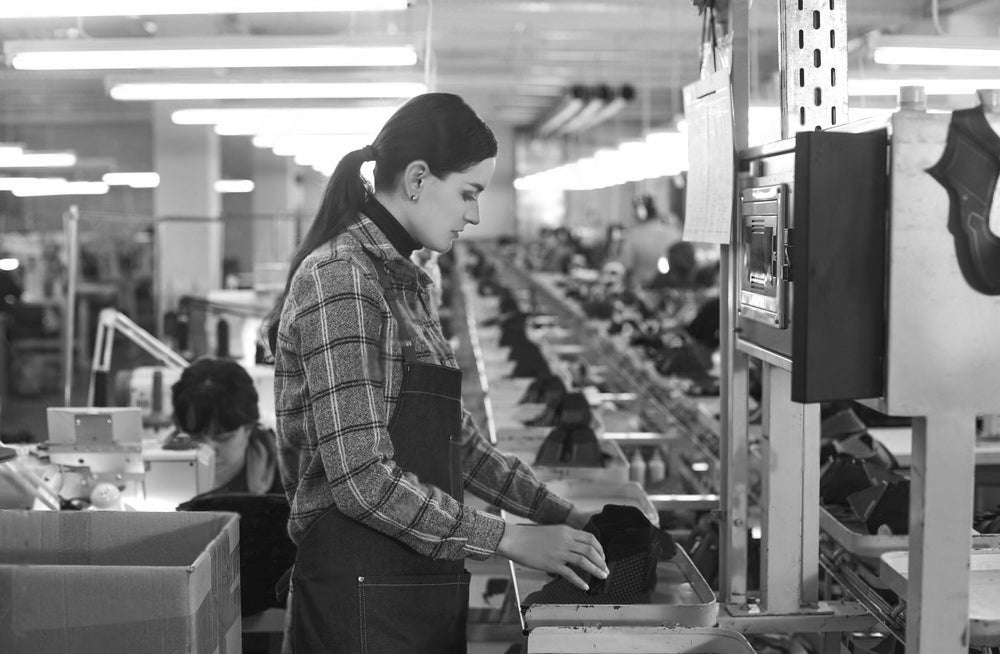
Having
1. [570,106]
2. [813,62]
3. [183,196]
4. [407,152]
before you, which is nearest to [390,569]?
[407,152]

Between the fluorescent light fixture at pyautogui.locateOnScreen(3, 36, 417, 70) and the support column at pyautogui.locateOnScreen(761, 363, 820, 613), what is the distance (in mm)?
2958

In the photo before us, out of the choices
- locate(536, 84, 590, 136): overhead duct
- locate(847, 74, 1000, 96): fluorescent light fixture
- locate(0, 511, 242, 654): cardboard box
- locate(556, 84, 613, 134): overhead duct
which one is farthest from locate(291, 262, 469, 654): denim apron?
locate(536, 84, 590, 136): overhead duct

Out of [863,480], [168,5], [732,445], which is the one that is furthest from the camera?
[168,5]

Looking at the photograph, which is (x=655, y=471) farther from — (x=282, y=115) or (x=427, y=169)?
(x=282, y=115)

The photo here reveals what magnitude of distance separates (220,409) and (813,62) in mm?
2118

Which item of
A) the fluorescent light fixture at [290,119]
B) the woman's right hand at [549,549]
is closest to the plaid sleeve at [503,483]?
the woman's right hand at [549,549]

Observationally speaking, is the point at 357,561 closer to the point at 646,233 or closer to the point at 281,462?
the point at 281,462

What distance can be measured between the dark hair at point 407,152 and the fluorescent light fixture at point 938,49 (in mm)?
3390

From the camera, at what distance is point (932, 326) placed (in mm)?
1499

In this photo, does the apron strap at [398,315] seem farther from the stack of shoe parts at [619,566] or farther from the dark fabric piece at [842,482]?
the dark fabric piece at [842,482]

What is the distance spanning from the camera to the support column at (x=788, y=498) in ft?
6.91

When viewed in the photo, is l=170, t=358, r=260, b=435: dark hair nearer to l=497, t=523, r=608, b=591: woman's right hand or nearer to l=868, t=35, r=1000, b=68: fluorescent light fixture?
l=497, t=523, r=608, b=591: woman's right hand

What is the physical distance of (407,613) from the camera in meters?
1.83

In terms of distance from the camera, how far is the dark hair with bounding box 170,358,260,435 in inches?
136
